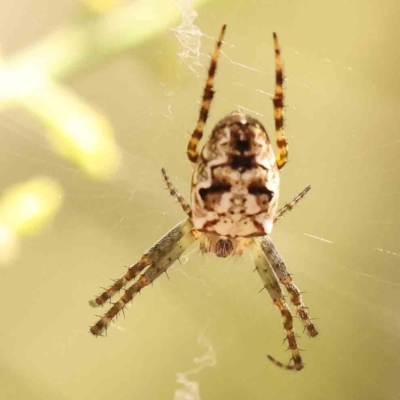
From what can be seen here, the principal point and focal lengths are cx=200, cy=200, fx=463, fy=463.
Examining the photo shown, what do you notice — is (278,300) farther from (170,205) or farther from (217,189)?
(170,205)

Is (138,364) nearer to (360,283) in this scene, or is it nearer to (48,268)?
(48,268)

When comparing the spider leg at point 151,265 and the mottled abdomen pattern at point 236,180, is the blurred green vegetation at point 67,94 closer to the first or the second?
the spider leg at point 151,265

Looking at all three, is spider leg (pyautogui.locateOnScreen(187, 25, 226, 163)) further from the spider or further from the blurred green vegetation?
the blurred green vegetation

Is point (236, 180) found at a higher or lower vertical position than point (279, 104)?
lower

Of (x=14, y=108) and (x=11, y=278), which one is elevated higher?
(x=14, y=108)

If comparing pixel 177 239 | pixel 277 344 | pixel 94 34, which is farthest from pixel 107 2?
pixel 277 344

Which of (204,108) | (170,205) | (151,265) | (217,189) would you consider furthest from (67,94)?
(217,189)

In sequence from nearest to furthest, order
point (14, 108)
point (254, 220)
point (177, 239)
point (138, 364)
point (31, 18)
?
1. point (254, 220)
2. point (177, 239)
3. point (31, 18)
4. point (14, 108)
5. point (138, 364)
